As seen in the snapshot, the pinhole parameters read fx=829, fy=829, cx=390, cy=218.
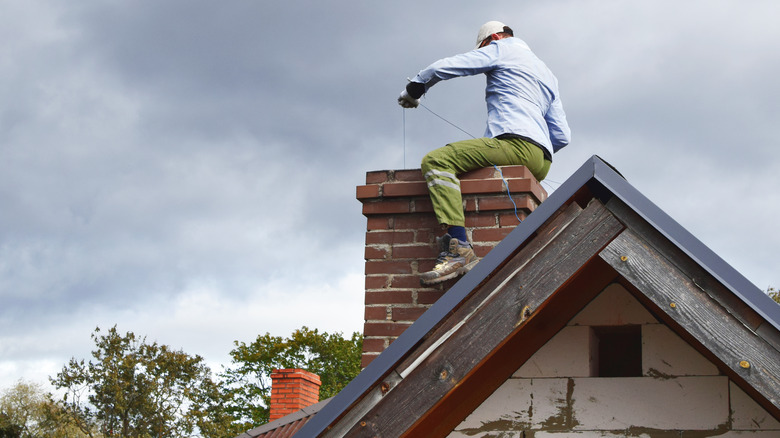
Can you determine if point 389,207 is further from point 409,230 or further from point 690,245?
point 690,245


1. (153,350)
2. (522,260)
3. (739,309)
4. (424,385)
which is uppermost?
(153,350)

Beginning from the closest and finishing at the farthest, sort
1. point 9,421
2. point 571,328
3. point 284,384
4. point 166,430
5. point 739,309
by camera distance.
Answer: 1. point 739,309
2. point 571,328
3. point 284,384
4. point 166,430
5. point 9,421

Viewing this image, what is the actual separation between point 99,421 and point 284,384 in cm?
1816

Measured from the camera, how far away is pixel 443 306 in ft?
8.96

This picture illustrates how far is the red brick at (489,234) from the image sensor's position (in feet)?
15.0

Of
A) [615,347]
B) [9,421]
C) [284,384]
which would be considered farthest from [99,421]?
[615,347]

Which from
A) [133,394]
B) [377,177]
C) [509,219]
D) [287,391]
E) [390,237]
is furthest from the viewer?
[133,394]

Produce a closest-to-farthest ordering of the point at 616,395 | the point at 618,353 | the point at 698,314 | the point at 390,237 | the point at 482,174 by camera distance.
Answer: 1. the point at 698,314
2. the point at 616,395
3. the point at 618,353
4. the point at 482,174
5. the point at 390,237

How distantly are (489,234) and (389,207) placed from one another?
24.4 inches

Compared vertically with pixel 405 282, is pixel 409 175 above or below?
above

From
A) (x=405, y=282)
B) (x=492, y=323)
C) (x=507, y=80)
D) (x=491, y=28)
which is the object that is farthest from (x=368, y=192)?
(x=492, y=323)

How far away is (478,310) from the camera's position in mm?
2721

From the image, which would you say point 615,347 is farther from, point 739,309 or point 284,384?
point 284,384

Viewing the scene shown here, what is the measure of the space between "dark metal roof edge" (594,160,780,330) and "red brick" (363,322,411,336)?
2.15 meters
